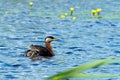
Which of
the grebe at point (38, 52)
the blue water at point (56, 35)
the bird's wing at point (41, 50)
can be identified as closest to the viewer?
the blue water at point (56, 35)

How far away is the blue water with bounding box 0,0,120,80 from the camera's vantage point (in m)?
13.0

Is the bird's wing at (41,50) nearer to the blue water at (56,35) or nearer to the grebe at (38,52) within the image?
the grebe at (38,52)

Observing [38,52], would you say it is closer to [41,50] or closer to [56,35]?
[41,50]

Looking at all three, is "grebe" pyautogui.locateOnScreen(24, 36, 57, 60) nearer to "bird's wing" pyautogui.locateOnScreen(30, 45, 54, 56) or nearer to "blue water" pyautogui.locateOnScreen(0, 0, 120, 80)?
"bird's wing" pyautogui.locateOnScreen(30, 45, 54, 56)

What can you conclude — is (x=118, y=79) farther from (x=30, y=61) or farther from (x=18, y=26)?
(x=18, y=26)

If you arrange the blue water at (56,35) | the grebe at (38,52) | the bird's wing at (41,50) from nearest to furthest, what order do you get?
1. the blue water at (56,35)
2. the grebe at (38,52)
3. the bird's wing at (41,50)

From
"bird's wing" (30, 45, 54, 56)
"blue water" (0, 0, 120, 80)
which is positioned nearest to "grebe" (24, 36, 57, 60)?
"bird's wing" (30, 45, 54, 56)

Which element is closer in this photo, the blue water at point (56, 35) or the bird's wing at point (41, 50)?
the blue water at point (56, 35)

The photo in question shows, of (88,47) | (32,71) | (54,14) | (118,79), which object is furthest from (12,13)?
(118,79)

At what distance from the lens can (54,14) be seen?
1046 inches

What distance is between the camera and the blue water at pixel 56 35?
512 inches

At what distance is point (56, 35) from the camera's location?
20000 millimetres

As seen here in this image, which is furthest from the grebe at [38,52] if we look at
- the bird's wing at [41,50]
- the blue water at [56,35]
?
the blue water at [56,35]

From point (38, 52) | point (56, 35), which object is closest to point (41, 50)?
point (38, 52)
